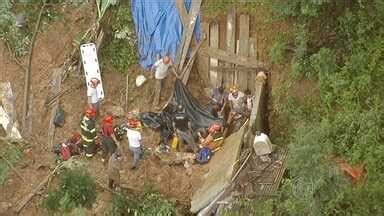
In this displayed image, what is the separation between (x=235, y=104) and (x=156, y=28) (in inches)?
98.4

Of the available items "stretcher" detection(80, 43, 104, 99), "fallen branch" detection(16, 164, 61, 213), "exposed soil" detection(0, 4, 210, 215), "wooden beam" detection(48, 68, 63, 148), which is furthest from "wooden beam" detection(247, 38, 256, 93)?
"fallen branch" detection(16, 164, 61, 213)

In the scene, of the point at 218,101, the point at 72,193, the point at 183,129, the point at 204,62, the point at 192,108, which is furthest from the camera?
the point at 204,62

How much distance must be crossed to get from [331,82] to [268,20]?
6.84ft

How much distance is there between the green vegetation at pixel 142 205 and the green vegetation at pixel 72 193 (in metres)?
0.61

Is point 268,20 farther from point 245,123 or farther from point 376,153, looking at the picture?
point 376,153

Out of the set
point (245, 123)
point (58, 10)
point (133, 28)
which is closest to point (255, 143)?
point (245, 123)

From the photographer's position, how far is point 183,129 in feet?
49.2

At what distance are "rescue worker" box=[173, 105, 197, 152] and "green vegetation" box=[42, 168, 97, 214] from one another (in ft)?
7.50

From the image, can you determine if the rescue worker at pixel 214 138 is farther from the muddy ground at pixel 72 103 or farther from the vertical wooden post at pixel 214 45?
the vertical wooden post at pixel 214 45

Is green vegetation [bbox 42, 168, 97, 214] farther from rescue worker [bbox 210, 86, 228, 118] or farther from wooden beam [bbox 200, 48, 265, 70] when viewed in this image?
wooden beam [bbox 200, 48, 265, 70]

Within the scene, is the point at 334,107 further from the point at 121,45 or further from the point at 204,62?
the point at 121,45

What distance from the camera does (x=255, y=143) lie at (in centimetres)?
1345

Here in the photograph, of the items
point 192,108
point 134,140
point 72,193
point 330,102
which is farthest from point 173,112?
point 330,102

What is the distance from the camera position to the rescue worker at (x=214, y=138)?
1466cm
